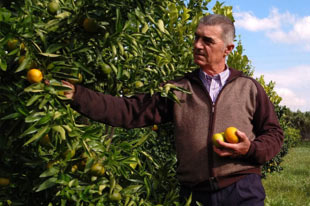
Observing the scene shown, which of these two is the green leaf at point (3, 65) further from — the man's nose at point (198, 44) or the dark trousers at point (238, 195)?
the dark trousers at point (238, 195)

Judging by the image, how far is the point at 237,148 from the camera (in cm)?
221

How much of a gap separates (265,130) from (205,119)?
1.40ft

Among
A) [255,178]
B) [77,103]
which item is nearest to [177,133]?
[255,178]

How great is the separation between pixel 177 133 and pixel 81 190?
0.80m

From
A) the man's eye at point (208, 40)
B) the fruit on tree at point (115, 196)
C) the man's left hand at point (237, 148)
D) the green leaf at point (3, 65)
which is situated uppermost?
the man's eye at point (208, 40)

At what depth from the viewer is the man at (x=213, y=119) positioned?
2.25 metres

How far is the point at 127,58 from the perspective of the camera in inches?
98.1

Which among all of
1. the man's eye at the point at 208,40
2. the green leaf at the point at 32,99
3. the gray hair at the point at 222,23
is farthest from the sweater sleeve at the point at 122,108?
the gray hair at the point at 222,23

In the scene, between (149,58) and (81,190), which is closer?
(81,190)

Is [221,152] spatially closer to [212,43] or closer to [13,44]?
[212,43]

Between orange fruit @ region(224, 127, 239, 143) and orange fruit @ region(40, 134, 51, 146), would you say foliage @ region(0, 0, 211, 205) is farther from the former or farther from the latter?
orange fruit @ region(224, 127, 239, 143)

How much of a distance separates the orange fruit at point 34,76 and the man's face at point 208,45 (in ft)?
3.56

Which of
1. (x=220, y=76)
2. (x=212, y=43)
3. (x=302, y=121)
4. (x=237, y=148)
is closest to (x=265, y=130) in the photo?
(x=237, y=148)

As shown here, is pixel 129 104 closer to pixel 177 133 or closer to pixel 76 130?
pixel 177 133
